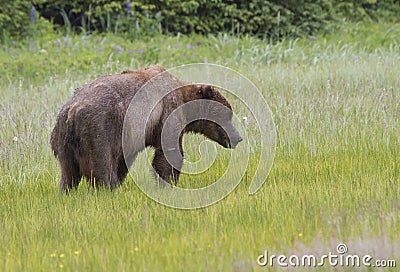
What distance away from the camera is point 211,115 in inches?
268

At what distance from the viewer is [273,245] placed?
436 centimetres

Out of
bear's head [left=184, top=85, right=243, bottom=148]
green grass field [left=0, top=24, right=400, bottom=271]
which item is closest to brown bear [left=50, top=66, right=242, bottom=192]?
bear's head [left=184, top=85, right=243, bottom=148]

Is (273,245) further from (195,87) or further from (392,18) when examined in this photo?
(392,18)

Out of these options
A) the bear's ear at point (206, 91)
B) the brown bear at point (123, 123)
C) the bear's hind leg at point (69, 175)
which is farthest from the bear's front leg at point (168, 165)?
the bear's hind leg at point (69, 175)

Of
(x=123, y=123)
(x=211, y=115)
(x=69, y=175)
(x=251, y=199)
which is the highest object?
(x=123, y=123)

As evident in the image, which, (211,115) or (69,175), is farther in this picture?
(211,115)

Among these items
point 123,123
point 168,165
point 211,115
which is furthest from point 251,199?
point 211,115

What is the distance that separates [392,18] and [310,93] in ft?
34.2

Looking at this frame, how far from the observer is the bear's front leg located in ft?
20.7

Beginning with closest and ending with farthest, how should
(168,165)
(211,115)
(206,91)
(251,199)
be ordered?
1. (251,199)
2. (168,165)
3. (206,91)
4. (211,115)

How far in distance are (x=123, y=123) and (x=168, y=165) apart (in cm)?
69

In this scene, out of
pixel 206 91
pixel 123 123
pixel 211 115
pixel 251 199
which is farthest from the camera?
pixel 211 115

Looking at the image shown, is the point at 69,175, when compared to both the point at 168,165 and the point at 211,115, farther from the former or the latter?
the point at 211,115

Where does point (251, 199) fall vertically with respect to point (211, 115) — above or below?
below
